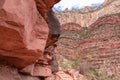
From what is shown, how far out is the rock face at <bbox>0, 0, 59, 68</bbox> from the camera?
3271 millimetres

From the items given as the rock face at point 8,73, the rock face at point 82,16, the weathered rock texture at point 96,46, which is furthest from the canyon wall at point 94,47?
the rock face at point 8,73

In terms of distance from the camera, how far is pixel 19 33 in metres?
3.40

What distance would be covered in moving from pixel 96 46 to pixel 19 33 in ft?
137

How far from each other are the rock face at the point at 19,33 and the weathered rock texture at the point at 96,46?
32.7 metres

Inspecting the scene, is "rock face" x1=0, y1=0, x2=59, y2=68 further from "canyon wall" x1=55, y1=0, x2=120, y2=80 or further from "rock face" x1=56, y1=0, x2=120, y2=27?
"rock face" x1=56, y1=0, x2=120, y2=27

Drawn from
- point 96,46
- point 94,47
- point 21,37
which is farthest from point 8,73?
point 94,47

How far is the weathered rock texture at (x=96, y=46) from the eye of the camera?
39.3 metres

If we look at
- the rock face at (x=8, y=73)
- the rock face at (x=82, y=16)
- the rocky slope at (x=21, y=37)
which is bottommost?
the rock face at (x=8, y=73)

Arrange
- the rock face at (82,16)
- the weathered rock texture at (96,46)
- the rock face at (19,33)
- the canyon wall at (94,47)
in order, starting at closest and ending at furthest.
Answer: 1. the rock face at (19,33)
2. the canyon wall at (94,47)
3. the weathered rock texture at (96,46)
4. the rock face at (82,16)

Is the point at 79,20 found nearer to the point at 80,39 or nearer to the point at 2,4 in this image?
the point at 80,39

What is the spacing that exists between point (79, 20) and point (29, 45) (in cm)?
8237

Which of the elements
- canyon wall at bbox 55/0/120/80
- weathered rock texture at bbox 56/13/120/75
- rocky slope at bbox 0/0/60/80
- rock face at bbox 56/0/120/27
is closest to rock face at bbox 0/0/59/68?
rocky slope at bbox 0/0/60/80

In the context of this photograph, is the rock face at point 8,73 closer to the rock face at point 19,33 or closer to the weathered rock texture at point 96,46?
the rock face at point 19,33

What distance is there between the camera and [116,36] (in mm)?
43406
